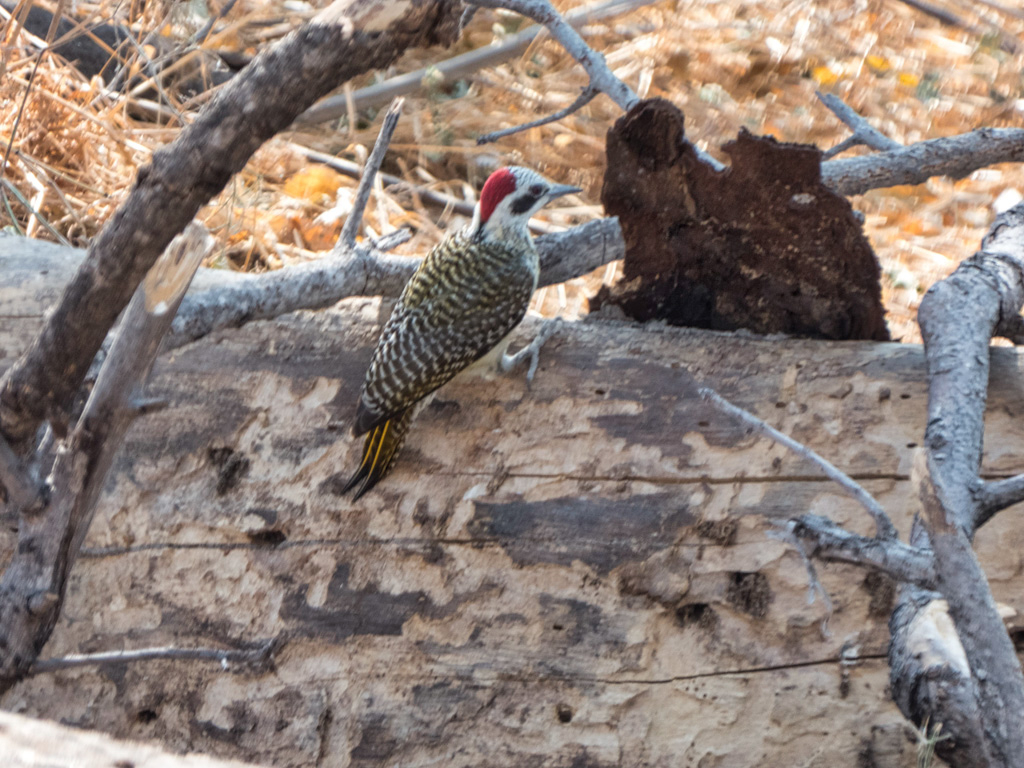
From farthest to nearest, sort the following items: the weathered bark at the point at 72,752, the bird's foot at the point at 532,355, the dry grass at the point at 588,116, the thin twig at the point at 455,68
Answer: the thin twig at the point at 455,68
the dry grass at the point at 588,116
the bird's foot at the point at 532,355
the weathered bark at the point at 72,752

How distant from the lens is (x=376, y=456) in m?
2.21

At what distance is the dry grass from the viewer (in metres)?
3.92

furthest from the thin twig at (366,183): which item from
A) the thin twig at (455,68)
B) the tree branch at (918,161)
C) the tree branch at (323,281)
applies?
the thin twig at (455,68)

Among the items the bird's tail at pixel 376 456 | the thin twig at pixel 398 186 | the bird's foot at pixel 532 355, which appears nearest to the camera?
the bird's tail at pixel 376 456

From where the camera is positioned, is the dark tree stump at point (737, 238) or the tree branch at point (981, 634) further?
the dark tree stump at point (737, 238)

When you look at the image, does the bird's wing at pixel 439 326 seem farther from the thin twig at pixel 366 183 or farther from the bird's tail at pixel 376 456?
the thin twig at pixel 366 183

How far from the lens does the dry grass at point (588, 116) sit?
3918 millimetres

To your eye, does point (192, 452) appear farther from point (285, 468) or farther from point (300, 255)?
point (300, 255)

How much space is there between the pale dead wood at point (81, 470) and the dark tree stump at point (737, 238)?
1.24 metres

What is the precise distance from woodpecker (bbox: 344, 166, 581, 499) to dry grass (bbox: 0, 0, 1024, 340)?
123 cm

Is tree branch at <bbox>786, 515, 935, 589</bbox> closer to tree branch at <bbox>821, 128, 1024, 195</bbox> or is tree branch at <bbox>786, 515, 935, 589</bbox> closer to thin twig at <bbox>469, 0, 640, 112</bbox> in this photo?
tree branch at <bbox>821, 128, 1024, 195</bbox>

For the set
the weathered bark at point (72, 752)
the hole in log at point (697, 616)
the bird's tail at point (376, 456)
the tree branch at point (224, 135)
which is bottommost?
the hole in log at point (697, 616)

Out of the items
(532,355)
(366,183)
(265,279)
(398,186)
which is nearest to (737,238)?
(532,355)

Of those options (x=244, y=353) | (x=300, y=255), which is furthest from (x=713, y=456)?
(x=300, y=255)
